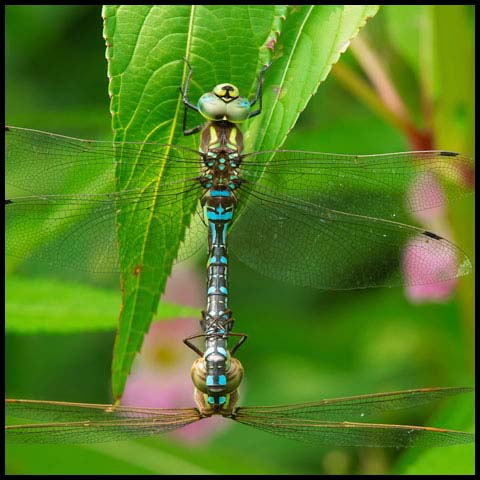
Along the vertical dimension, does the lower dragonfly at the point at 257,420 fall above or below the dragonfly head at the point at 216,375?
below

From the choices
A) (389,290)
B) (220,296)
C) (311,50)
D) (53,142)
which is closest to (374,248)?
(220,296)

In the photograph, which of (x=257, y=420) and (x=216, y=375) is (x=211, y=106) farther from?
(x=257, y=420)

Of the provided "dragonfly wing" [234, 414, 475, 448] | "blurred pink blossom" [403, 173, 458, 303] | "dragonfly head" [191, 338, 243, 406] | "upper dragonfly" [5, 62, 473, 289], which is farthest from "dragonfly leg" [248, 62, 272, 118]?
"dragonfly wing" [234, 414, 475, 448]

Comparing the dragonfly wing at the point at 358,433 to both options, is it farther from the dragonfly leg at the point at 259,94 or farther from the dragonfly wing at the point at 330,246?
the dragonfly leg at the point at 259,94

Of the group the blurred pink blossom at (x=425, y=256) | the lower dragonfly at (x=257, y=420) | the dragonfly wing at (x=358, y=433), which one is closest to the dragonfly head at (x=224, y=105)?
the blurred pink blossom at (x=425, y=256)

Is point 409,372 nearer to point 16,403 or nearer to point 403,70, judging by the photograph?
point 403,70

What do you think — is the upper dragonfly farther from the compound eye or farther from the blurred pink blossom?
the compound eye
